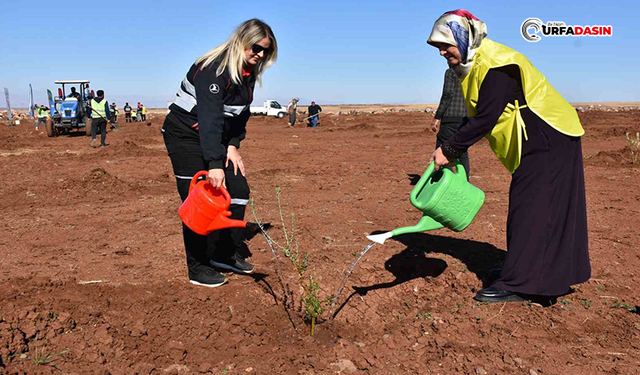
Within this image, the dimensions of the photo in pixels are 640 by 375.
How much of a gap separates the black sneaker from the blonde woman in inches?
5.2

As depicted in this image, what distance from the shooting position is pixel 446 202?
8.85 ft

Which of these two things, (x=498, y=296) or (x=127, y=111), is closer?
(x=498, y=296)

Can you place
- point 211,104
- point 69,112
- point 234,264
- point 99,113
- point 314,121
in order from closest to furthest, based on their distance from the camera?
point 211,104
point 234,264
point 99,113
point 69,112
point 314,121

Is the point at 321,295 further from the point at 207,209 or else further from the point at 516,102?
the point at 516,102

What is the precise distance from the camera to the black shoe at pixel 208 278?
3217 millimetres

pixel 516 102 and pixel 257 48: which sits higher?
pixel 257 48

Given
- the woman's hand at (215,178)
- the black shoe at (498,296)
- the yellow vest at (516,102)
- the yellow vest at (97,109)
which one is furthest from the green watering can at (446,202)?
the yellow vest at (97,109)

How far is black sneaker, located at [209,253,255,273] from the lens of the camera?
3463 mm

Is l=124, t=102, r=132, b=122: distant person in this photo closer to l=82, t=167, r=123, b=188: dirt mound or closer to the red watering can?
l=82, t=167, r=123, b=188: dirt mound

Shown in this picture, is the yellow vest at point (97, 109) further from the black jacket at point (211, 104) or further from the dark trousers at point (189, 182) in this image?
the black jacket at point (211, 104)

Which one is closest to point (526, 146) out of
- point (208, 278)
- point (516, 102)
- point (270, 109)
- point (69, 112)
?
point (516, 102)

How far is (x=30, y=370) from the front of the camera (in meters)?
2.29

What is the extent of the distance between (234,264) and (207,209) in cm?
90

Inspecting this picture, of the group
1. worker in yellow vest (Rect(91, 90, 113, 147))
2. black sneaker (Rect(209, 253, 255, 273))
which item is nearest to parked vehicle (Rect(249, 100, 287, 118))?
worker in yellow vest (Rect(91, 90, 113, 147))
